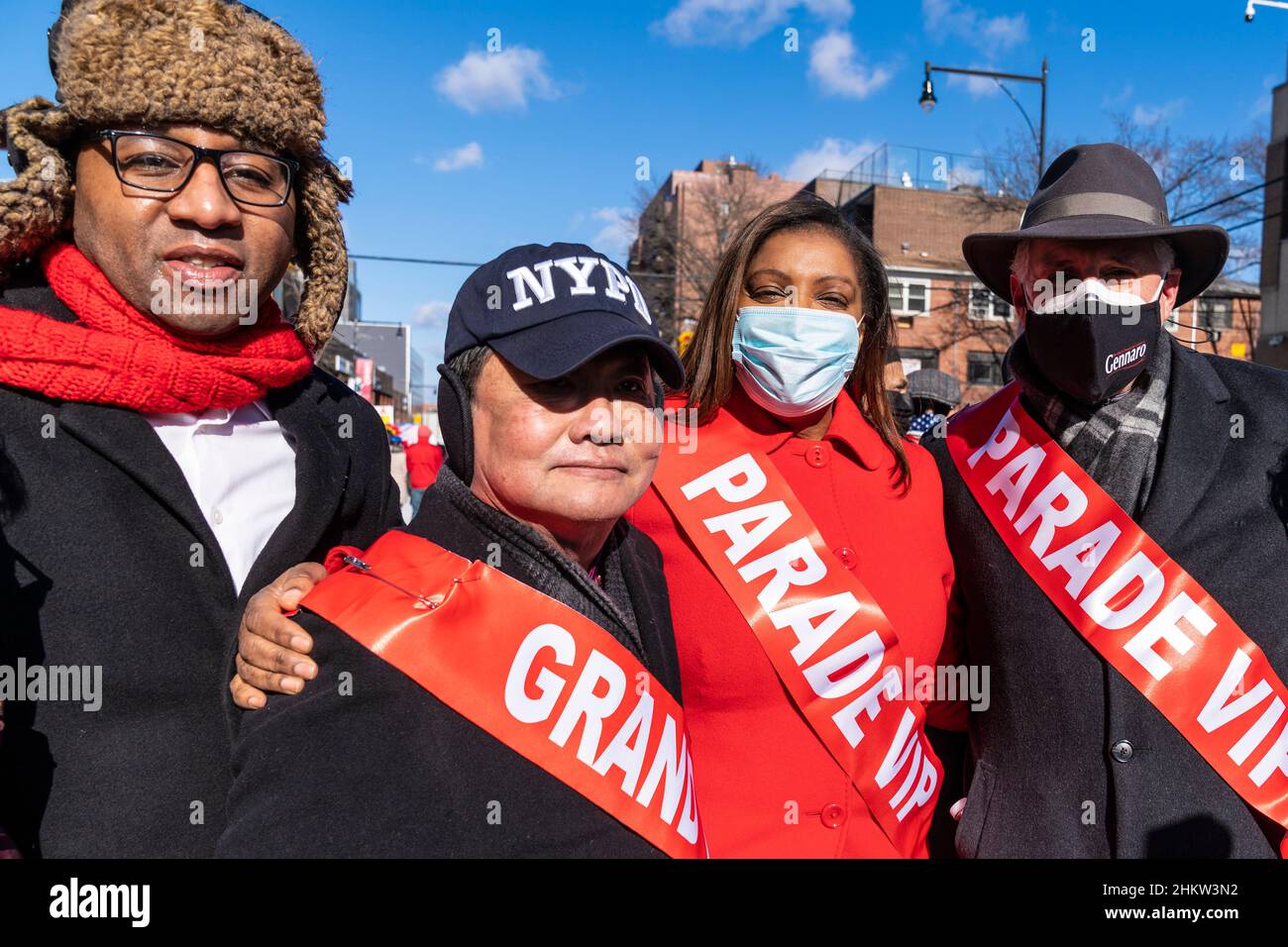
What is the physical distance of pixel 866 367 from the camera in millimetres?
2602

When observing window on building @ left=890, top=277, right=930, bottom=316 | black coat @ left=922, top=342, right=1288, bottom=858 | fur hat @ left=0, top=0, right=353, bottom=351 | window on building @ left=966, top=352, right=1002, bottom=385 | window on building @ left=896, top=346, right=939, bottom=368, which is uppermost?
window on building @ left=890, top=277, right=930, bottom=316

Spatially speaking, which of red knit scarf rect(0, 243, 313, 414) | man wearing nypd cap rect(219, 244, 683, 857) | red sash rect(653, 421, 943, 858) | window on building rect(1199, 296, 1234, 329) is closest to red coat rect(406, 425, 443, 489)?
red sash rect(653, 421, 943, 858)

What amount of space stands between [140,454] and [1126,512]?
2.28 metres

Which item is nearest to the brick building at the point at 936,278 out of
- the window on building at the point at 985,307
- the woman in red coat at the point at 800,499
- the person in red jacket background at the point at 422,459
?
the window on building at the point at 985,307

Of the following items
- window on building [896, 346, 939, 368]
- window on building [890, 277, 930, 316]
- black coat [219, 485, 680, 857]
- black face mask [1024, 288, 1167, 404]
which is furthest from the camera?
window on building [890, 277, 930, 316]

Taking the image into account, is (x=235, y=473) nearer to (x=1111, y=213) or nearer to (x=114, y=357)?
(x=114, y=357)

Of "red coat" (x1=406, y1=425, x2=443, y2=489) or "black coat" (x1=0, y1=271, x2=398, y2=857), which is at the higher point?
"red coat" (x1=406, y1=425, x2=443, y2=489)

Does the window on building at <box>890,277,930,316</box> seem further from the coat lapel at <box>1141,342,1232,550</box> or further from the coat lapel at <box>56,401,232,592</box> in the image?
the coat lapel at <box>56,401,232,592</box>

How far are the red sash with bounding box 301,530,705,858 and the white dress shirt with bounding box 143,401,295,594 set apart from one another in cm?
38

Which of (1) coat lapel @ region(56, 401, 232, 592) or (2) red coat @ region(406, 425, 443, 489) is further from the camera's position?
(2) red coat @ region(406, 425, 443, 489)

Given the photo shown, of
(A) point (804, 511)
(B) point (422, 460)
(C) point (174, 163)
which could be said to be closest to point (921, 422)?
(A) point (804, 511)

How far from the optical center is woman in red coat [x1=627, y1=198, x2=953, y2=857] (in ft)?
7.03

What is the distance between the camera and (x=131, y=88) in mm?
1688
